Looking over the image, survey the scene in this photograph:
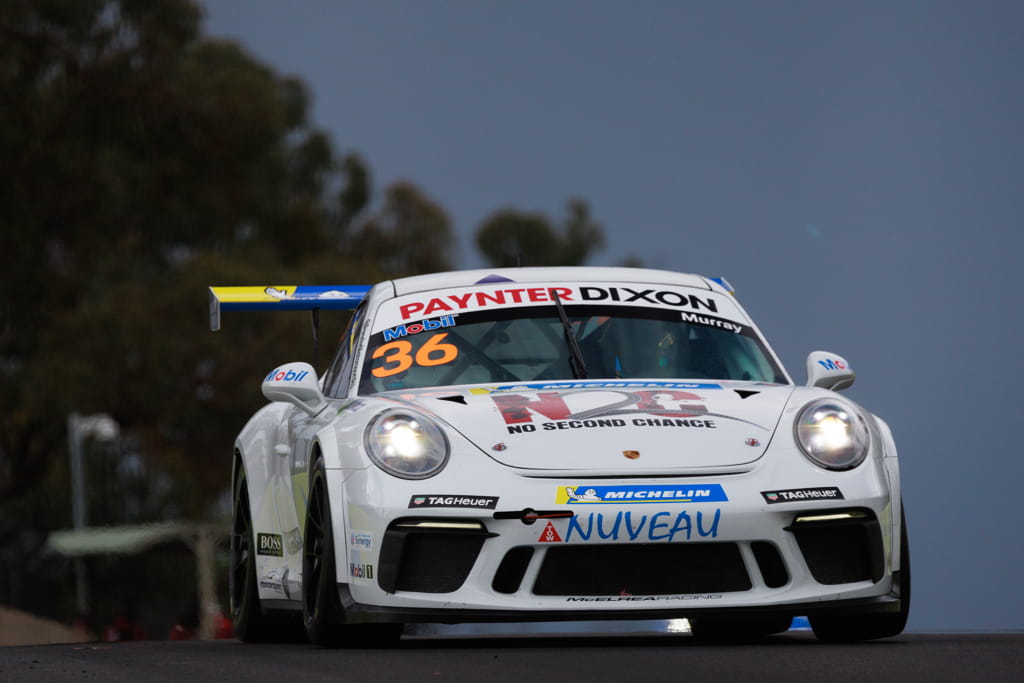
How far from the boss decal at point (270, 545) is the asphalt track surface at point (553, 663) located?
858 millimetres

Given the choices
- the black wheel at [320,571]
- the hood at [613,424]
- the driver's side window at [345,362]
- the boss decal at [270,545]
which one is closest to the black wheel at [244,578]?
the boss decal at [270,545]

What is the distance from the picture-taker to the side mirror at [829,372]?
7.27m

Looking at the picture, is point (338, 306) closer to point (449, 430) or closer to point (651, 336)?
point (651, 336)

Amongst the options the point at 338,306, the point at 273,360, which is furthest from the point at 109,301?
the point at 338,306

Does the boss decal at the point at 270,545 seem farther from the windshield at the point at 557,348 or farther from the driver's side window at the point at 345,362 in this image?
the windshield at the point at 557,348

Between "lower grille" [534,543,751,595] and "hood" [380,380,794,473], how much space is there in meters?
0.25

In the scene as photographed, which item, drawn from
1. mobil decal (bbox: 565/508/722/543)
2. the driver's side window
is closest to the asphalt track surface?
mobil decal (bbox: 565/508/722/543)

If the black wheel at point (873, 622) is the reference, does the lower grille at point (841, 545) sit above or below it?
above

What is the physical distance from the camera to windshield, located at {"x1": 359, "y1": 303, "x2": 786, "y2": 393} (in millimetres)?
7344

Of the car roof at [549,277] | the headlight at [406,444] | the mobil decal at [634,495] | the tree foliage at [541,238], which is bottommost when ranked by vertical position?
the tree foliage at [541,238]

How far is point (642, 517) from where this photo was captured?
20.0 ft

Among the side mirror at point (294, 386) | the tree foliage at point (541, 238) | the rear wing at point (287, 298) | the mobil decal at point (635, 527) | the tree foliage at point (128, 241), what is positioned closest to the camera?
the mobil decal at point (635, 527)

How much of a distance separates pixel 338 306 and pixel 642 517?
12.4 feet

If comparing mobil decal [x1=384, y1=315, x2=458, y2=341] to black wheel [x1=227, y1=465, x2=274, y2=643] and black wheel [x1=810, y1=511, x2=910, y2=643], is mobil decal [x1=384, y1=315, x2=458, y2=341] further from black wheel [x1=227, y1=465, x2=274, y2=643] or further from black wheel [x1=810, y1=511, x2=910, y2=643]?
black wheel [x1=810, y1=511, x2=910, y2=643]
